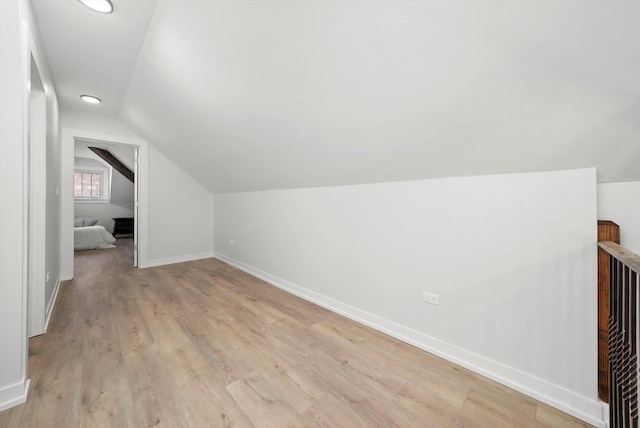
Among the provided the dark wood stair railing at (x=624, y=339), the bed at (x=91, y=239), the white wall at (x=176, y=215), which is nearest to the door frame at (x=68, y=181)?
the white wall at (x=176, y=215)

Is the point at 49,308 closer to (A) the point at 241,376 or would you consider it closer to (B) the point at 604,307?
(A) the point at 241,376

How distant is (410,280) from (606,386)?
1089mm

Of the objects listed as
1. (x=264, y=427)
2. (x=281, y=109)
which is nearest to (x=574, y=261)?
(x=264, y=427)

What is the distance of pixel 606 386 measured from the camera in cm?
124

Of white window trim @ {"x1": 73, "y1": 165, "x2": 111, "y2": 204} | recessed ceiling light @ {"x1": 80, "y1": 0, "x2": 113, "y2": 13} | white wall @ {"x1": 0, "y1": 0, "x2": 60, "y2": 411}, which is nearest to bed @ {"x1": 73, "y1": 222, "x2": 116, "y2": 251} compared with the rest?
white window trim @ {"x1": 73, "y1": 165, "x2": 111, "y2": 204}

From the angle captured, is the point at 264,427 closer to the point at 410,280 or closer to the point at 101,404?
the point at 101,404

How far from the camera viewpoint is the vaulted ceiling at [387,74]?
3.17 ft

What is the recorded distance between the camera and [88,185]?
7.69 m

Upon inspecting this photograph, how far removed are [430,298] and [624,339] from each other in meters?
1.00

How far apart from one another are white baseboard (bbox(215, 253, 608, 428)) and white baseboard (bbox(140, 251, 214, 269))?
3174 mm

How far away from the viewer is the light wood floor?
1259mm

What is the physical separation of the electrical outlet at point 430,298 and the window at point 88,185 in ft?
32.1

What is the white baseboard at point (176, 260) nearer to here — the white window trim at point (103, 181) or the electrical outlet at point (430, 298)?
the electrical outlet at point (430, 298)

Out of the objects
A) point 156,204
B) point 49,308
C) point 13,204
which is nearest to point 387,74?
point 13,204
